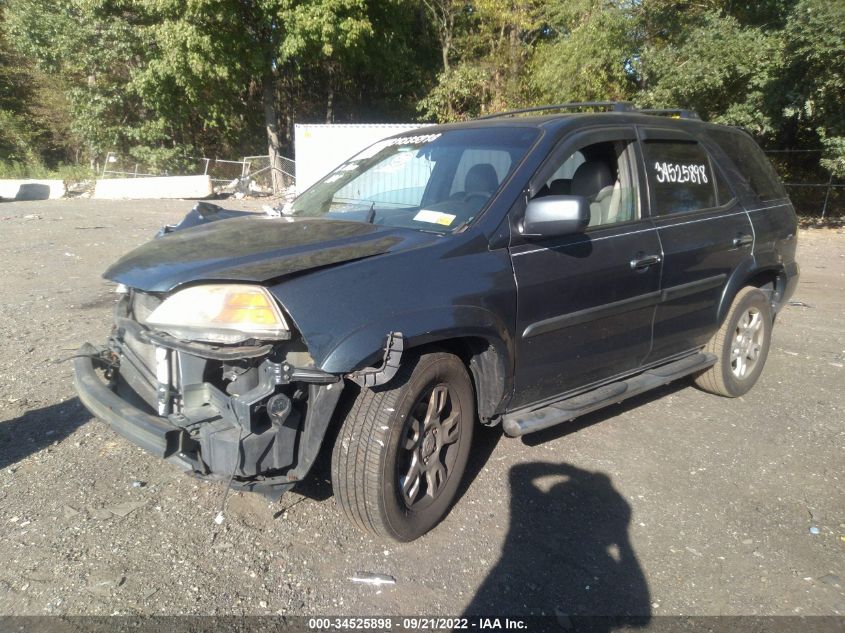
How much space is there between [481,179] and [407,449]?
1504mm

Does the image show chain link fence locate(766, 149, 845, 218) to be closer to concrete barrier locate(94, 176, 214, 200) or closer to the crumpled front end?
the crumpled front end

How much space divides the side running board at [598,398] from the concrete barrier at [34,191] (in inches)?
923

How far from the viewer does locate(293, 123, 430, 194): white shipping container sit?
16.0 m

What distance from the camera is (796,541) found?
315 cm

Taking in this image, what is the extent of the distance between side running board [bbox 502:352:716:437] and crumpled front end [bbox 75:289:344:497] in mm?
1123

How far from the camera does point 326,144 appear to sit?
54.5ft

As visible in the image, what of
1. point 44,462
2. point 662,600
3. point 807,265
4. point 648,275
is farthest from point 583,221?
point 807,265

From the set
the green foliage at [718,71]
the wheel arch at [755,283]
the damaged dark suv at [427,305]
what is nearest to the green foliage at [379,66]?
the green foliage at [718,71]

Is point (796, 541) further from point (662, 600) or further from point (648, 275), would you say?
point (648, 275)

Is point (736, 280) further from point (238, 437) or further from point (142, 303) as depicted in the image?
point (142, 303)

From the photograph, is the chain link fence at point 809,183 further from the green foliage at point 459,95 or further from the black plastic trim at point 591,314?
the black plastic trim at point 591,314

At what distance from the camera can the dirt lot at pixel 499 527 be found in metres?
2.67

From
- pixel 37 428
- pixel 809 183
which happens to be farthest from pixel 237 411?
pixel 809 183

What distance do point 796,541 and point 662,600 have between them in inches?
37.6
